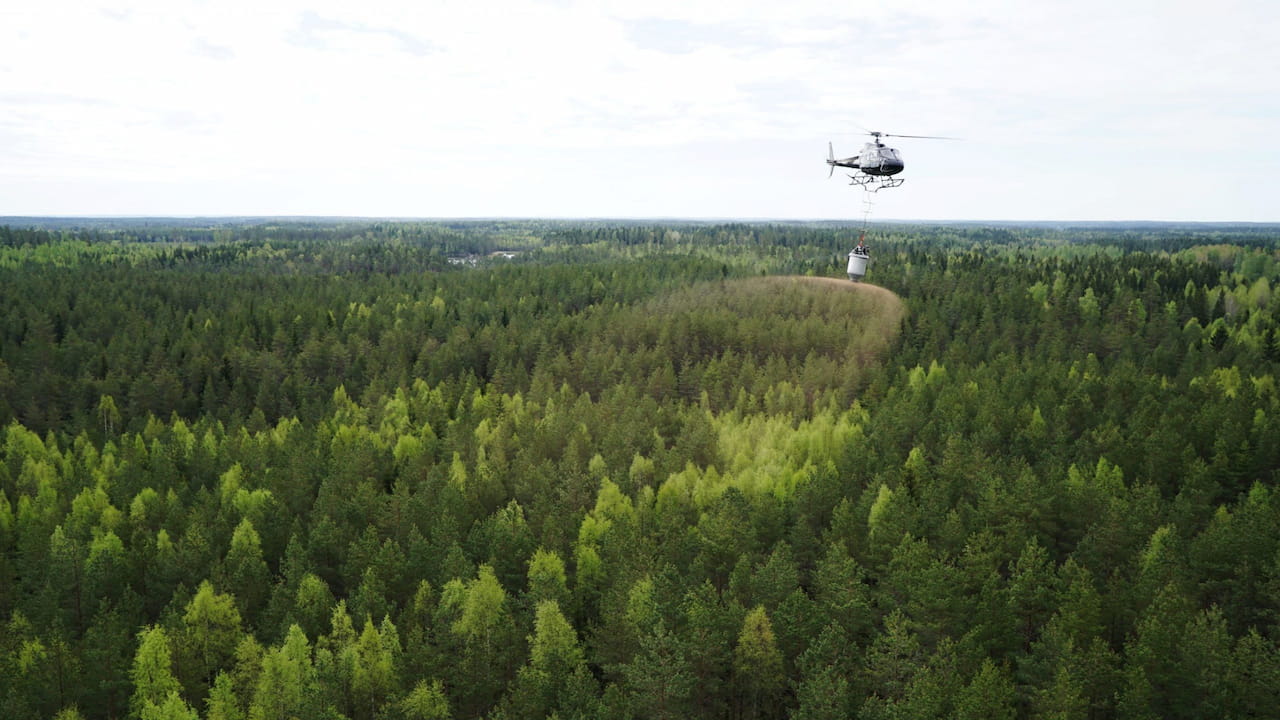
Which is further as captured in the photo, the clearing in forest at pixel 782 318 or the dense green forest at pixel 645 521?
the clearing in forest at pixel 782 318

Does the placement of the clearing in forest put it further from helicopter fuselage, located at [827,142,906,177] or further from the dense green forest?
helicopter fuselage, located at [827,142,906,177]

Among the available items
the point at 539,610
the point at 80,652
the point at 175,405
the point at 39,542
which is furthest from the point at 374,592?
the point at 175,405

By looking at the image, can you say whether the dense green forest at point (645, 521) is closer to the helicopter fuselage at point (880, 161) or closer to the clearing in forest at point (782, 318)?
the clearing in forest at point (782, 318)

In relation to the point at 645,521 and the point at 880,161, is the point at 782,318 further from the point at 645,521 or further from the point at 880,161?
the point at 645,521

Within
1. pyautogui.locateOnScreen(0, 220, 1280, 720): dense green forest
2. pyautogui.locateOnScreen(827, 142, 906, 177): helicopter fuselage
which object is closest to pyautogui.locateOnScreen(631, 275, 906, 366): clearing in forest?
pyautogui.locateOnScreen(0, 220, 1280, 720): dense green forest

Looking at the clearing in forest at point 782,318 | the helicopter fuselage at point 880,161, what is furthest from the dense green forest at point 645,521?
the helicopter fuselage at point 880,161

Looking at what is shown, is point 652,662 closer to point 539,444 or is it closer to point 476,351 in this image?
point 539,444

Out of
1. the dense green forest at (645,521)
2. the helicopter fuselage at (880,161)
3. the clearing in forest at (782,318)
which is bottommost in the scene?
the dense green forest at (645,521)

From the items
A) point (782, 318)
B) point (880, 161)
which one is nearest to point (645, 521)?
point (880, 161)

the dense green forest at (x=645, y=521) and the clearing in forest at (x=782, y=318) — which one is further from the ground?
the clearing in forest at (x=782, y=318)
